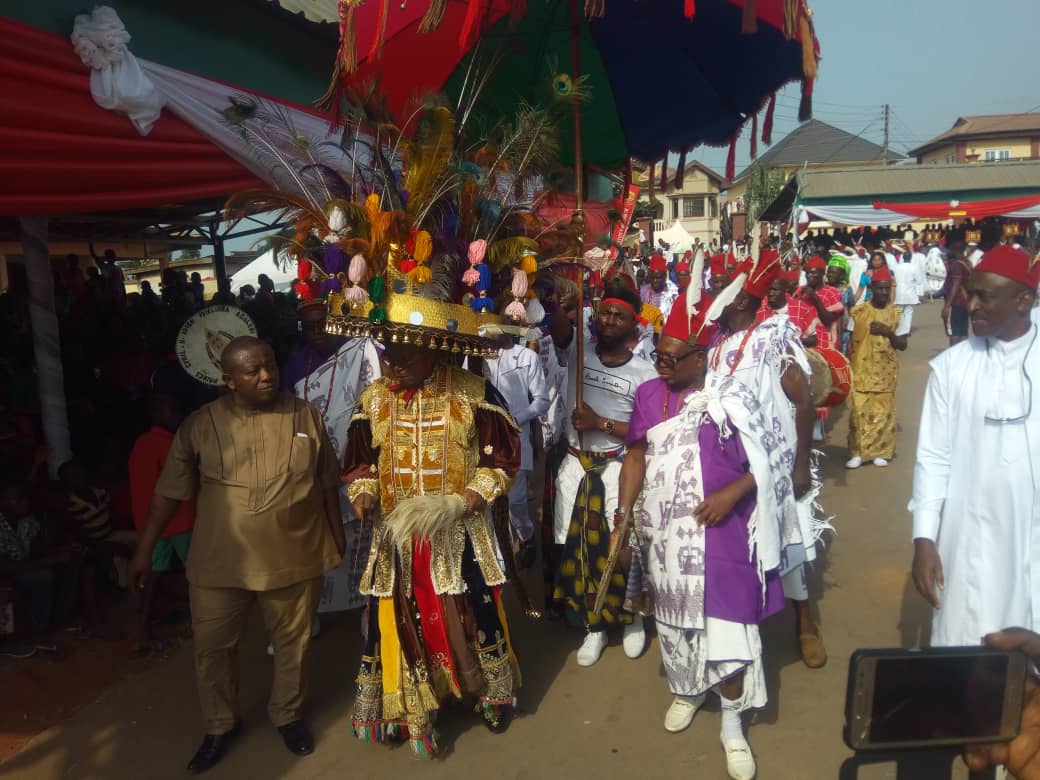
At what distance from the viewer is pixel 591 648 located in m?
4.13

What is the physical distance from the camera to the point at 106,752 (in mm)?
3494

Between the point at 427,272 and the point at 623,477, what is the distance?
1321mm

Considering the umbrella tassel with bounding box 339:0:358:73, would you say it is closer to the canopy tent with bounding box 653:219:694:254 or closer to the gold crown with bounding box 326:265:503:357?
the gold crown with bounding box 326:265:503:357

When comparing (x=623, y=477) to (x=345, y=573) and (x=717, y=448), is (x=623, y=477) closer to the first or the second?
(x=717, y=448)

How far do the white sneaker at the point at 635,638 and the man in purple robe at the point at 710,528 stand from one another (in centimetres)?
77

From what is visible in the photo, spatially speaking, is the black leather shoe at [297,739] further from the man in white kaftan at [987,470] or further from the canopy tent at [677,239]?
the canopy tent at [677,239]

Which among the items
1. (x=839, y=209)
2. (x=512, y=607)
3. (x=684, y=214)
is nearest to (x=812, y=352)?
(x=512, y=607)

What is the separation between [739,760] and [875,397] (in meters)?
5.26

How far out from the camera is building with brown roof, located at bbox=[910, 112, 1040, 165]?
5144 centimetres

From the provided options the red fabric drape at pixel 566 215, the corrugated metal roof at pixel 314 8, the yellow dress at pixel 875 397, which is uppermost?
the corrugated metal roof at pixel 314 8

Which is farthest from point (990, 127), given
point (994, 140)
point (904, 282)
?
point (904, 282)

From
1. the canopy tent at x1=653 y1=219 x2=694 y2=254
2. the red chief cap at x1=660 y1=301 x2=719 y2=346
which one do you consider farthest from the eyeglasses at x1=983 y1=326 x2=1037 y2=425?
the canopy tent at x1=653 y1=219 x2=694 y2=254

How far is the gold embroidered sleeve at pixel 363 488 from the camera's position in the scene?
10.7 feet

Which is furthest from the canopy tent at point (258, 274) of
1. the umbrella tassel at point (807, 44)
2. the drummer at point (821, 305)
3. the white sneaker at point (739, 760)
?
the white sneaker at point (739, 760)
